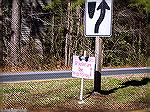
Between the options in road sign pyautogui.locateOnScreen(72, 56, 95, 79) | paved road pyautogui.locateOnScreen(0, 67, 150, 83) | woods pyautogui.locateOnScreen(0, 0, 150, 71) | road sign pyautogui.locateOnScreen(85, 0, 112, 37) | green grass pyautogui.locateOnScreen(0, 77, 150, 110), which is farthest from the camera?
woods pyautogui.locateOnScreen(0, 0, 150, 71)

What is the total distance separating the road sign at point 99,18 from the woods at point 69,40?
4.87 metres

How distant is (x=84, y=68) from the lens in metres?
8.11

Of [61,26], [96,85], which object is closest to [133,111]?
[96,85]

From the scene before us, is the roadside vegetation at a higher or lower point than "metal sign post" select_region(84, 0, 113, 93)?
lower

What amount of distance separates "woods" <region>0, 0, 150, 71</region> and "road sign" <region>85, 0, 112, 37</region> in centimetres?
487

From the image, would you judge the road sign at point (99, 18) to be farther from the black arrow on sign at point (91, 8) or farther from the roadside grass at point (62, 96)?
the roadside grass at point (62, 96)

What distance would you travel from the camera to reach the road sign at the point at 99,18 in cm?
817

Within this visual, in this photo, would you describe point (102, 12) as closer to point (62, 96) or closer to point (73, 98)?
point (73, 98)

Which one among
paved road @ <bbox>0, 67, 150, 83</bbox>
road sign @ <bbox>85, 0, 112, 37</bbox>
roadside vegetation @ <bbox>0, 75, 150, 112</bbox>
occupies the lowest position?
paved road @ <bbox>0, 67, 150, 83</bbox>

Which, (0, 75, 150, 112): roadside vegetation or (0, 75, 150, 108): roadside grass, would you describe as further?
(0, 75, 150, 108): roadside grass

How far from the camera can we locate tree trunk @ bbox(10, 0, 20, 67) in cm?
1316

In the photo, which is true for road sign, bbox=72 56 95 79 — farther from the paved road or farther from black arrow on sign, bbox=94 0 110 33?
the paved road

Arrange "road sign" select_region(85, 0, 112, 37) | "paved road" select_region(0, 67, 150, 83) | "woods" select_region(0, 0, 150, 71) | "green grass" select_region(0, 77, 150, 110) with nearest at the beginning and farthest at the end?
"road sign" select_region(85, 0, 112, 37) → "green grass" select_region(0, 77, 150, 110) → "paved road" select_region(0, 67, 150, 83) → "woods" select_region(0, 0, 150, 71)

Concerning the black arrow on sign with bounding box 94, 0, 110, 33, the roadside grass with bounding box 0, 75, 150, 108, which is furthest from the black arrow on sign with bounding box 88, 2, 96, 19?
the roadside grass with bounding box 0, 75, 150, 108
